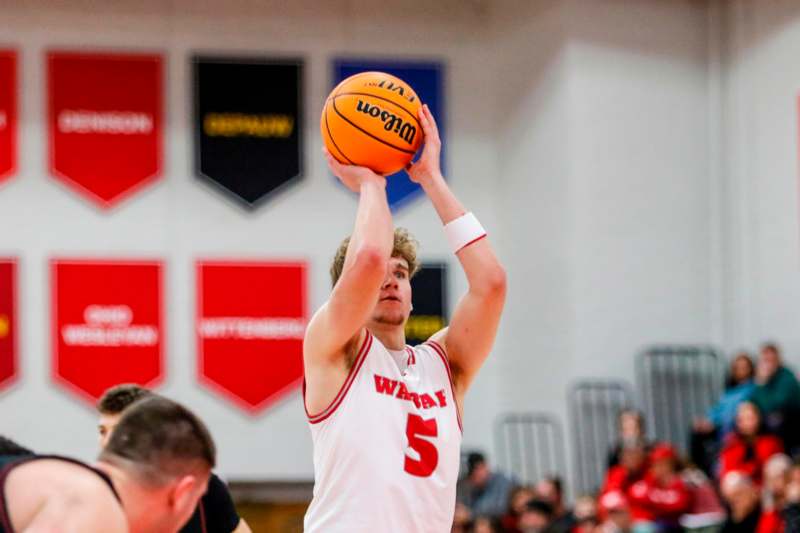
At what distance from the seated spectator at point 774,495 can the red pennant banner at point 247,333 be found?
6.04 meters

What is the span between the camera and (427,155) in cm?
473

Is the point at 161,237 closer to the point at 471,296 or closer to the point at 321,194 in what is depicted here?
the point at 321,194

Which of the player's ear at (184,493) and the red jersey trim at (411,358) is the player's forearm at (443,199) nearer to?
the red jersey trim at (411,358)

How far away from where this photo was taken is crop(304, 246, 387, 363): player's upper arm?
14.1ft

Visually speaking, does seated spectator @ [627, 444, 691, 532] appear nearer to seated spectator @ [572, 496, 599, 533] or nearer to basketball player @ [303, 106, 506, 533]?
seated spectator @ [572, 496, 599, 533]

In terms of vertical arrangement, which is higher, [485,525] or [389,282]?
[389,282]

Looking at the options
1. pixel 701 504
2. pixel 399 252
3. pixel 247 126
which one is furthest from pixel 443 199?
pixel 247 126

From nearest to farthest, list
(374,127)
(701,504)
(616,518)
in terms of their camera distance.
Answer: (374,127), (616,518), (701,504)

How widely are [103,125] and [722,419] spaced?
744cm

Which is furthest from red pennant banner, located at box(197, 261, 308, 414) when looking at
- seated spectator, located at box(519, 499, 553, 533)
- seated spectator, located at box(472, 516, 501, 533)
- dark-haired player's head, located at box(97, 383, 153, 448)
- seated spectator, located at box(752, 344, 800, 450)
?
dark-haired player's head, located at box(97, 383, 153, 448)

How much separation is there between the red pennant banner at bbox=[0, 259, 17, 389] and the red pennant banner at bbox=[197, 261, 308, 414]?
2.00 metres

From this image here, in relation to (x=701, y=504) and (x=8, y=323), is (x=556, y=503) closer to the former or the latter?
(x=701, y=504)

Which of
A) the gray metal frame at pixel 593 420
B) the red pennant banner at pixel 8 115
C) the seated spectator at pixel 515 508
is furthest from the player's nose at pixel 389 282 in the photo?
the red pennant banner at pixel 8 115

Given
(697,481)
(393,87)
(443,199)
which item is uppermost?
(393,87)
